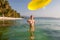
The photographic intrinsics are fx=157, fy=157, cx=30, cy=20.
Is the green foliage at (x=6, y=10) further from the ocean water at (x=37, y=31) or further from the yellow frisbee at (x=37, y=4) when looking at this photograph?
the yellow frisbee at (x=37, y=4)

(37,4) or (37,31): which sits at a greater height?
(37,4)

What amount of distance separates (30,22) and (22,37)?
26 centimetres

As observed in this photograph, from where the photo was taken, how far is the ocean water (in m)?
2.36

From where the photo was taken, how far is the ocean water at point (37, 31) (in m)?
2.36

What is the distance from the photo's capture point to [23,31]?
8.02ft

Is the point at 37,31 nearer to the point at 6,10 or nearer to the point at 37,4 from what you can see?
the point at 37,4

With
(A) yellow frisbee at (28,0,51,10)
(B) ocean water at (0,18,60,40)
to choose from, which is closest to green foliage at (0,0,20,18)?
(B) ocean water at (0,18,60,40)

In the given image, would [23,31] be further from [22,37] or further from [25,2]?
[25,2]

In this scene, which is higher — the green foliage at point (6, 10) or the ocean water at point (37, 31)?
the green foliage at point (6, 10)

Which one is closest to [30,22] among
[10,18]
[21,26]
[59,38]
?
[21,26]

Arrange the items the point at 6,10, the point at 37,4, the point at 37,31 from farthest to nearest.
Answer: the point at 6,10
the point at 37,31
the point at 37,4

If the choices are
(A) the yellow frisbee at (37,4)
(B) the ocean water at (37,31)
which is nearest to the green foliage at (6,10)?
(B) the ocean water at (37,31)

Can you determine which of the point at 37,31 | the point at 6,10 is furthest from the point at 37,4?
the point at 6,10

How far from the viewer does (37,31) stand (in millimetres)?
2457
